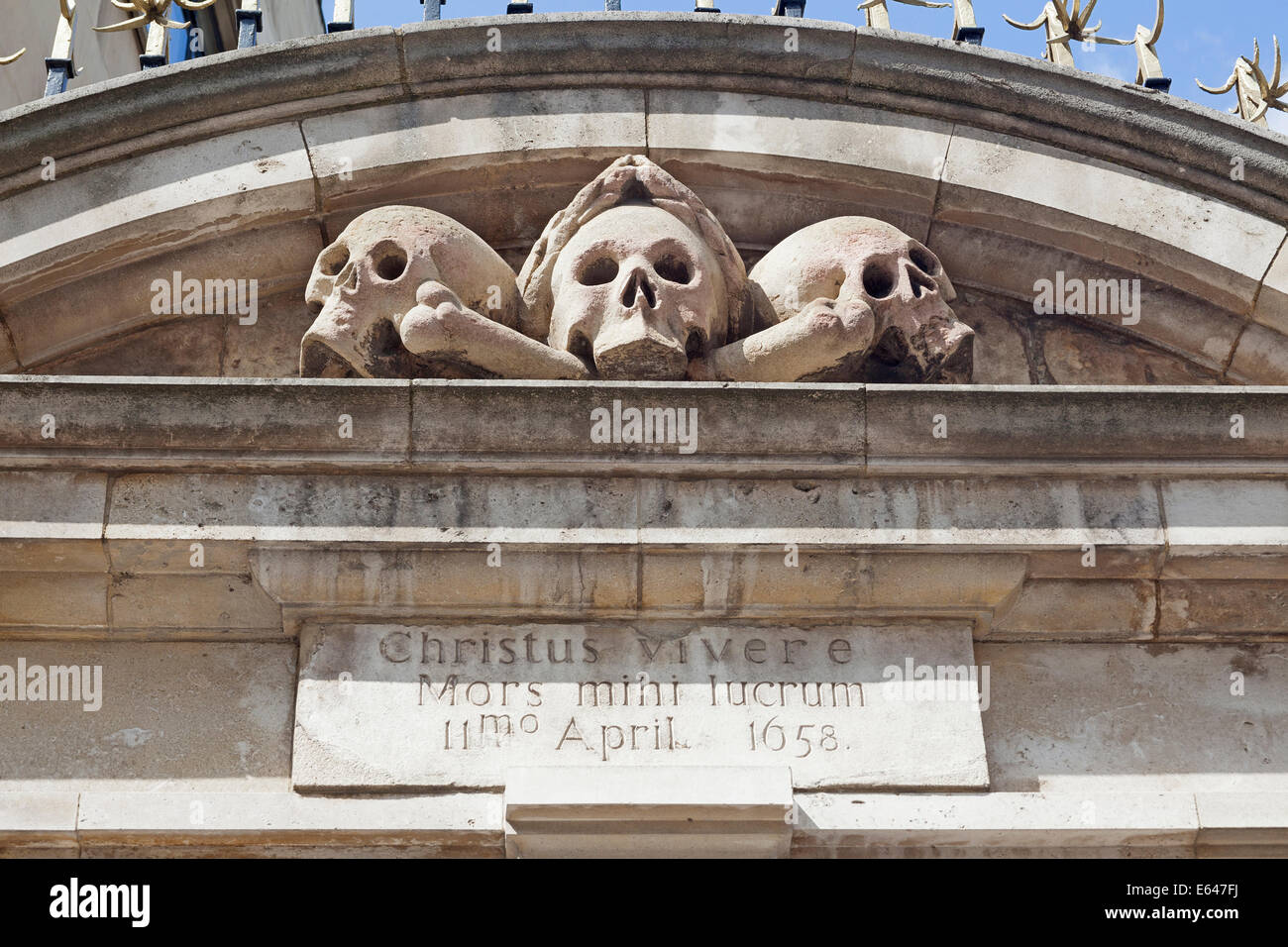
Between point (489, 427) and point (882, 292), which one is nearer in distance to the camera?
point (489, 427)

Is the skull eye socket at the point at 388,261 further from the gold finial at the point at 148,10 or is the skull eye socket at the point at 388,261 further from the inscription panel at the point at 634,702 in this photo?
the gold finial at the point at 148,10

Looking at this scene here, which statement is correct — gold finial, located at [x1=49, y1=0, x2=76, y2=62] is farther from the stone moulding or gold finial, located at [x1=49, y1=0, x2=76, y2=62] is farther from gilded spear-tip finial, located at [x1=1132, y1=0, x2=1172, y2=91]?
gilded spear-tip finial, located at [x1=1132, y1=0, x2=1172, y2=91]

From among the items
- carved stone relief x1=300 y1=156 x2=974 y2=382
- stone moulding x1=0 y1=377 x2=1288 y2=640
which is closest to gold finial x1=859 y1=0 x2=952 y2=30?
carved stone relief x1=300 y1=156 x2=974 y2=382

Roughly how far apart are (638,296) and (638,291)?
2 cm

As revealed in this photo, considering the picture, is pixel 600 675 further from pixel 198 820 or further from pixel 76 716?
pixel 76 716

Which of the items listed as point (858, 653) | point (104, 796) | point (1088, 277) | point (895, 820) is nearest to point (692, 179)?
point (1088, 277)

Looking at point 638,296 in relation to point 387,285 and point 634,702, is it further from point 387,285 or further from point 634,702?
point 634,702

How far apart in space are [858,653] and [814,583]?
247 mm

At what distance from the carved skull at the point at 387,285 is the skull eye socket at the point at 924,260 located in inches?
52.1

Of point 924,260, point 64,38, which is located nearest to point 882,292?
point 924,260

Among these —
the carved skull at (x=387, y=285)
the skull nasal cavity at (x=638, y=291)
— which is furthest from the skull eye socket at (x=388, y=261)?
the skull nasal cavity at (x=638, y=291)

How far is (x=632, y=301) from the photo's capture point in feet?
17.1

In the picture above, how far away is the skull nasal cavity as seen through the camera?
5.21 metres

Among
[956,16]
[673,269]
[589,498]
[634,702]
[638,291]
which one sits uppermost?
[956,16]
